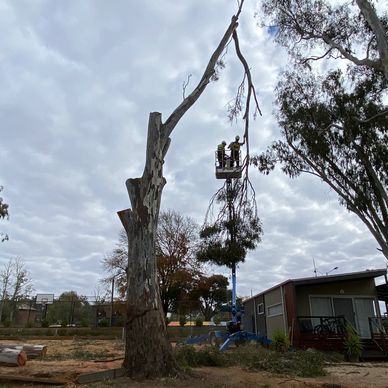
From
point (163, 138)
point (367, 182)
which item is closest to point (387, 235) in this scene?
point (367, 182)

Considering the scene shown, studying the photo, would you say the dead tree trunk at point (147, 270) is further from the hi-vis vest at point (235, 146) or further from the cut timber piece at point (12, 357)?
the hi-vis vest at point (235, 146)

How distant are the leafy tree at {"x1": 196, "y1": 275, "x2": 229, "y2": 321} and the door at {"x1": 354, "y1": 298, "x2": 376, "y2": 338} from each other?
790 inches

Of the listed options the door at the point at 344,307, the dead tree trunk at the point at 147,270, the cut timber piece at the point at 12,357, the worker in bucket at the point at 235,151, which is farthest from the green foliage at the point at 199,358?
the door at the point at 344,307

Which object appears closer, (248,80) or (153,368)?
(153,368)

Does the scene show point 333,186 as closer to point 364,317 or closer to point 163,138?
point 364,317

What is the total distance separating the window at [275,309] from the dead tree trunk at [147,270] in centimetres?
1214

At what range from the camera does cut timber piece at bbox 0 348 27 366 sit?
10.3 metres

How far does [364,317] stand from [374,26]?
44.8ft

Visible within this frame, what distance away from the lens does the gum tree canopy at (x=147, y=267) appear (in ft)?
28.2

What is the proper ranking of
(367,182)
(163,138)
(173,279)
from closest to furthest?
(163,138)
(367,182)
(173,279)

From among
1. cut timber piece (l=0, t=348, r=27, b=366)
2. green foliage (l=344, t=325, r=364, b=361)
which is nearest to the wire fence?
green foliage (l=344, t=325, r=364, b=361)

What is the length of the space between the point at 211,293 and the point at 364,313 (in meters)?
24.7

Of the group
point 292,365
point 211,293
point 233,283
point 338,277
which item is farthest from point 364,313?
point 211,293

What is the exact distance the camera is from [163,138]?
34.2 feet
